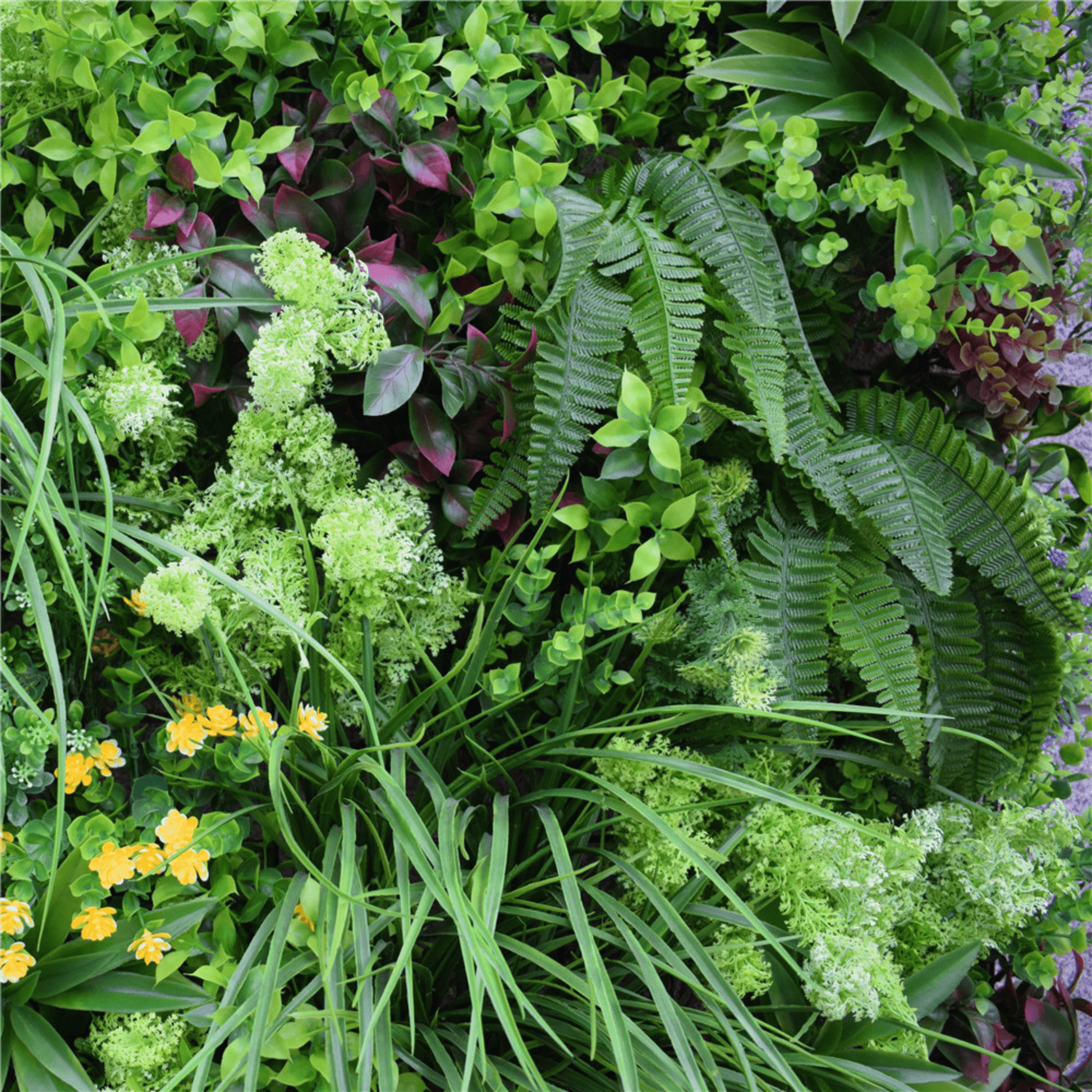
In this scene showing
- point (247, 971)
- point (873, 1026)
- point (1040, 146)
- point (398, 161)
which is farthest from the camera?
point (1040, 146)

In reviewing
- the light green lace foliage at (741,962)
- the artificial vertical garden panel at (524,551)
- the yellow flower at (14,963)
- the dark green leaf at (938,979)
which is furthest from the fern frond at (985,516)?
the yellow flower at (14,963)

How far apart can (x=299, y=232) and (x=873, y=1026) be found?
3.69 feet

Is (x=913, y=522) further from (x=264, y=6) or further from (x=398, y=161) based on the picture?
(x=264, y=6)

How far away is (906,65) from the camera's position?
3.86 feet

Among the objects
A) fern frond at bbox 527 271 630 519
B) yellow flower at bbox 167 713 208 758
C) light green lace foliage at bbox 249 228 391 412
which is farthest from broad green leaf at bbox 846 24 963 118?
yellow flower at bbox 167 713 208 758

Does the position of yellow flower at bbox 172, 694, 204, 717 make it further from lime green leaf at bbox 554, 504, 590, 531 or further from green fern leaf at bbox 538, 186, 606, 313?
green fern leaf at bbox 538, 186, 606, 313

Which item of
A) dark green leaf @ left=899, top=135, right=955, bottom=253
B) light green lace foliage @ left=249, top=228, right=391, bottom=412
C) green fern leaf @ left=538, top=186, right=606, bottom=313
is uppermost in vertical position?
dark green leaf @ left=899, top=135, right=955, bottom=253

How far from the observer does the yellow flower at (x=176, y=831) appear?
894 mm

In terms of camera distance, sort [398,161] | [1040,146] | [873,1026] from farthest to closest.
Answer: [1040,146] → [398,161] → [873,1026]

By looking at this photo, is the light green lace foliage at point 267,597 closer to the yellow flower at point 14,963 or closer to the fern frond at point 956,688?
the yellow flower at point 14,963

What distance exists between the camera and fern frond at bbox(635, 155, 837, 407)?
3.46ft

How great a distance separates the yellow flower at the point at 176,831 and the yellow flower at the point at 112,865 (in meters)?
0.03

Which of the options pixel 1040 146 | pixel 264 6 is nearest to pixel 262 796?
pixel 264 6

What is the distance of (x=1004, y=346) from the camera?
3.96ft
